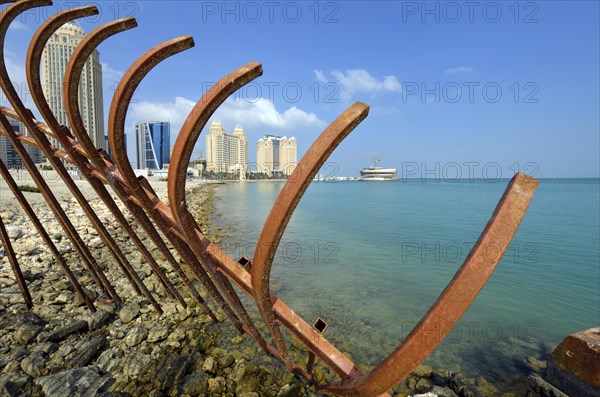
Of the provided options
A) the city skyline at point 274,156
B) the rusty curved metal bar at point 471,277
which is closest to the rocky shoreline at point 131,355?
the rusty curved metal bar at point 471,277

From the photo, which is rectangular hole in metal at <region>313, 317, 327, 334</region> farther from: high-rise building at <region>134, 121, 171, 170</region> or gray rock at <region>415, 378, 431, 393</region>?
high-rise building at <region>134, 121, 171, 170</region>

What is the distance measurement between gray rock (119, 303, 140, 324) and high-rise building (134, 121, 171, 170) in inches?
5807

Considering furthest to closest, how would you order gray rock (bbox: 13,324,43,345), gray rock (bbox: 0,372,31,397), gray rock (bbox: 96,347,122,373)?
gray rock (bbox: 13,324,43,345) < gray rock (bbox: 96,347,122,373) < gray rock (bbox: 0,372,31,397)

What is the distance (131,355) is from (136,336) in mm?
599

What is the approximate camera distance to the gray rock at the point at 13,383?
4.10 m

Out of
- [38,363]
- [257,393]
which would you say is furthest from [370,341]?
[38,363]

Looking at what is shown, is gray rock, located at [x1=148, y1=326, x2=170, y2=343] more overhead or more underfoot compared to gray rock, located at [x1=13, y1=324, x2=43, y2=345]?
more underfoot

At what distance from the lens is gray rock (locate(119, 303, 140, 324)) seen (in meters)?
6.17

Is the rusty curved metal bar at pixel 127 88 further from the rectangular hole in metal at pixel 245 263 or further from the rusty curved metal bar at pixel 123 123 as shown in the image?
the rectangular hole in metal at pixel 245 263

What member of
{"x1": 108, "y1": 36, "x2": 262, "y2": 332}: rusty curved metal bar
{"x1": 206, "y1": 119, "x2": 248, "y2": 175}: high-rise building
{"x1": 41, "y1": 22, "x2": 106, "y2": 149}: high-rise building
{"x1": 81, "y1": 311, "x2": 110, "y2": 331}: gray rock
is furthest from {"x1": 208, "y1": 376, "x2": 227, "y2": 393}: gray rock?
{"x1": 206, "y1": 119, "x2": 248, "y2": 175}: high-rise building

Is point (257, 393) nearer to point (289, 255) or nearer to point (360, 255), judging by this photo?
point (289, 255)

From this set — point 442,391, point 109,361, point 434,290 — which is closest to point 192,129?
point 109,361

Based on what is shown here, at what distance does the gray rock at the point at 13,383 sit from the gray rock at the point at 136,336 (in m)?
1.40

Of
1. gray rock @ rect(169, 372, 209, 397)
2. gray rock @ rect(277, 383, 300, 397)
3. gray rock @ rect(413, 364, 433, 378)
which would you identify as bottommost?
gray rock @ rect(413, 364, 433, 378)
